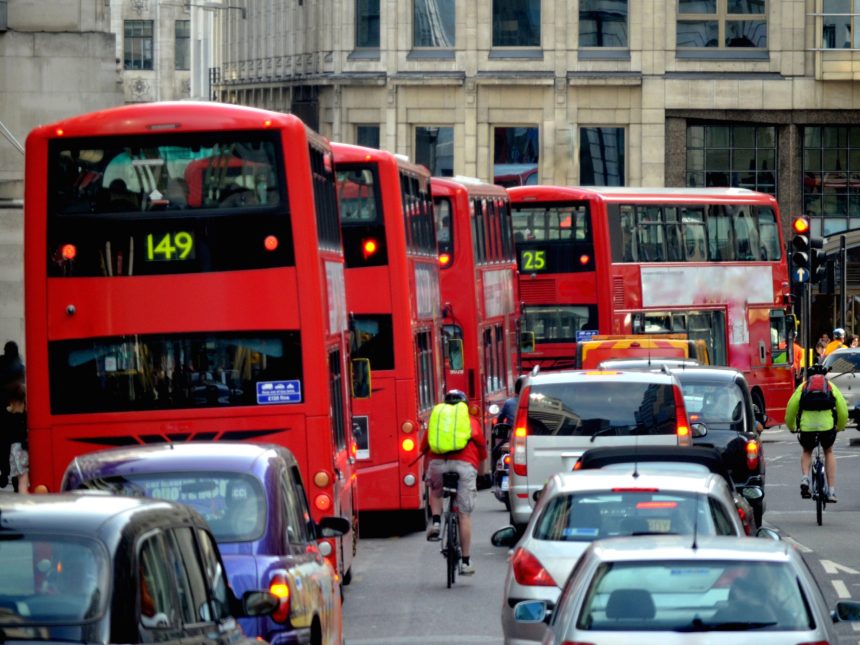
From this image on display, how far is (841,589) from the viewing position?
17312 millimetres

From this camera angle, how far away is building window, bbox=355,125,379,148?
63.1 m

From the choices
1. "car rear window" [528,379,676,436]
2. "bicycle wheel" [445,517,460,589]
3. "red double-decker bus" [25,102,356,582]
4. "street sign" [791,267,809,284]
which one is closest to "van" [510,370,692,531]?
"car rear window" [528,379,676,436]

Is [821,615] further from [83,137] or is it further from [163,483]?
[83,137]

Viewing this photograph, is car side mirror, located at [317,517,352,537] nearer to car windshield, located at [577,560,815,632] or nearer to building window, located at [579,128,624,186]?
car windshield, located at [577,560,815,632]

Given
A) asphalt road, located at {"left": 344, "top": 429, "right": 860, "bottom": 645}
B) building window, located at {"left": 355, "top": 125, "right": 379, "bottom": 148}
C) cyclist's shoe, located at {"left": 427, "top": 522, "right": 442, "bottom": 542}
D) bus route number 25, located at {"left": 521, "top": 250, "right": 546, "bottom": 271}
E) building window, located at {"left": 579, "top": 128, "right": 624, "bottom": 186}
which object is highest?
building window, located at {"left": 355, "top": 125, "right": 379, "bottom": 148}

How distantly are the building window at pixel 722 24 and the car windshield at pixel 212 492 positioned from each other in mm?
52574

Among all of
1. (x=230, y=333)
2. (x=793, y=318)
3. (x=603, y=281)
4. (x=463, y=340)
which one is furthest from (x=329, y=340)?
(x=793, y=318)

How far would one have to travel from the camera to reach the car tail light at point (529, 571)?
1207cm

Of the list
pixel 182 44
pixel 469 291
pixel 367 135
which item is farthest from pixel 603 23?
pixel 182 44

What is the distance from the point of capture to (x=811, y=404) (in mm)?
24297

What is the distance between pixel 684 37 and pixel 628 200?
23798mm

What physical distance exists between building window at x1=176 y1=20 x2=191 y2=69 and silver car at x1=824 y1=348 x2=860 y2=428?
63.4m

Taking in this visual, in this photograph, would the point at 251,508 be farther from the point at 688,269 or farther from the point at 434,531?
the point at 688,269

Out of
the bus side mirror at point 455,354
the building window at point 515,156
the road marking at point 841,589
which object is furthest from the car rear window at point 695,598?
the building window at point 515,156
